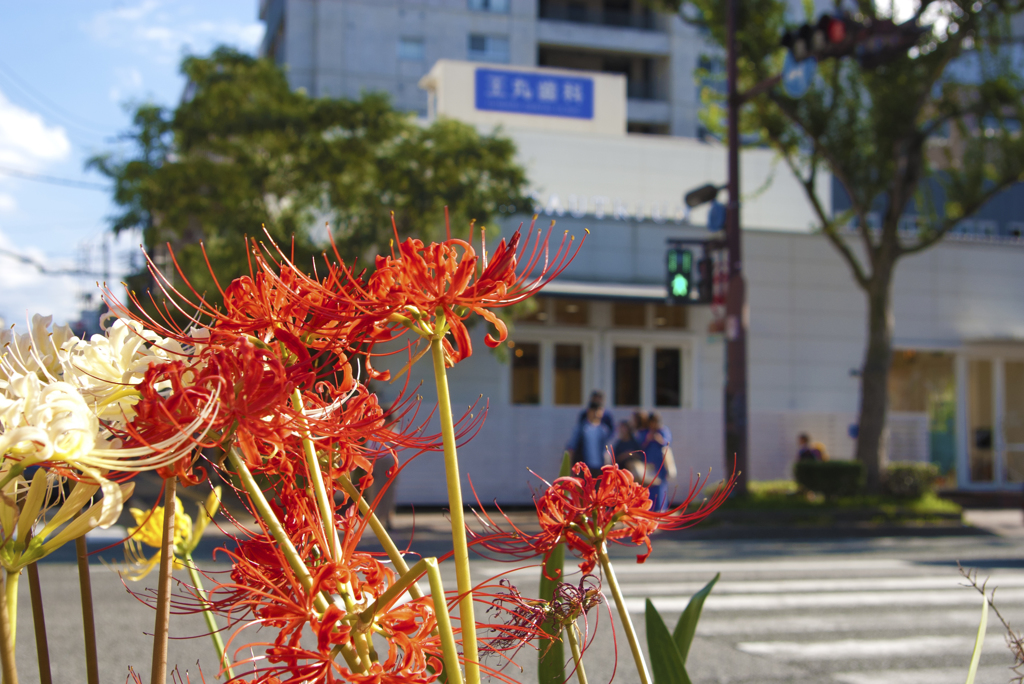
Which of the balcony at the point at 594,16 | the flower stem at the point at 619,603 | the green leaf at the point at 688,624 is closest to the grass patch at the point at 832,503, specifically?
the green leaf at the point at 688,624

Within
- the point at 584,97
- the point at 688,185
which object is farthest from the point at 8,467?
the point at 584,97

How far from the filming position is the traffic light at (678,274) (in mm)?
12767

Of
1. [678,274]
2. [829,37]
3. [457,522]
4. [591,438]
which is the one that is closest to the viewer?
→ [457,522]

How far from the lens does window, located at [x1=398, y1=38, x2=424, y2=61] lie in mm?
34875

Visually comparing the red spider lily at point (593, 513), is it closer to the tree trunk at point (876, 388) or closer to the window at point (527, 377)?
the tree trunk at point (876, 388)

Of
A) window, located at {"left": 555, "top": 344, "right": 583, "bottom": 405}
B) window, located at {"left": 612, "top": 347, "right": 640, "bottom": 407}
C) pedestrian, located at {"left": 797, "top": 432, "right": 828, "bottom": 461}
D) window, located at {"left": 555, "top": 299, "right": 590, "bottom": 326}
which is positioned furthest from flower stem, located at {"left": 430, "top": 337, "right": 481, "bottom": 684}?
window, located at {"left": 612, "top": 347, "right": 640, "bottom": 407}

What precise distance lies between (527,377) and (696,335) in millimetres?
3369

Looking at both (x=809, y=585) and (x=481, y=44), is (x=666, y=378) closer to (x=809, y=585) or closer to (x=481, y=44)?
(x=809, y=585)

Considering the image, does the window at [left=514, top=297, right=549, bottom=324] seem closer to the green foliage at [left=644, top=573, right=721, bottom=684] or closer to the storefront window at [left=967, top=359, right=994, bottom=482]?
the storefront window at [left=967, top=359, right=994, bottom=482]

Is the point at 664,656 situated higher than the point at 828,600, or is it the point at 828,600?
the point at 664,656

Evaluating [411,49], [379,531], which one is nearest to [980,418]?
[379,531]

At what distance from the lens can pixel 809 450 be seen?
16.0 m

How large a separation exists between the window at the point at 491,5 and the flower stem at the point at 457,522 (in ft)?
122

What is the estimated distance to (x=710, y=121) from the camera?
1769 cm
